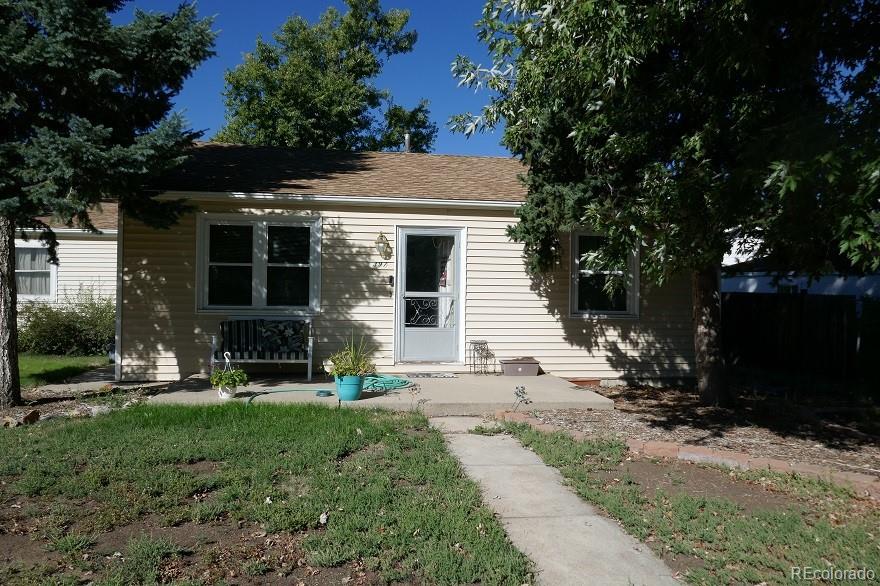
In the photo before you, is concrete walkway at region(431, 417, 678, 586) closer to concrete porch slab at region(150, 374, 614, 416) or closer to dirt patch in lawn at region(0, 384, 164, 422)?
concrete porch slab at region(150, 374, 614, 416)

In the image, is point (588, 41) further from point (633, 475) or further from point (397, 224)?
point (397, 224)

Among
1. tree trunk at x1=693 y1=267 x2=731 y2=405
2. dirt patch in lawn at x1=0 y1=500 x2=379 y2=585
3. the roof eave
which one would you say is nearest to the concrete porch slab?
tree trunk at x1=693 y1=267 x2=731 y2=405

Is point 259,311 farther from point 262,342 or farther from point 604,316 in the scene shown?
point 604,316

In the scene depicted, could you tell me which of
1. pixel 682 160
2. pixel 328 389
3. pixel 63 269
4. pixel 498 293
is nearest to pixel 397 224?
pixel 498 293

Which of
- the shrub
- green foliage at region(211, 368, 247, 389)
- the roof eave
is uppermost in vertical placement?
the roof eave

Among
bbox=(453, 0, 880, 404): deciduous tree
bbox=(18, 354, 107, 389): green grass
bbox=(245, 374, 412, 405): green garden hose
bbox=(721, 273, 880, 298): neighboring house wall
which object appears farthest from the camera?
bbox=(721, 273, 880, 298): neighboring house wall

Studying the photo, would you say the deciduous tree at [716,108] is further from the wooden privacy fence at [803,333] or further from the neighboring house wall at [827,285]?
the neighboring house wall at [827,285]

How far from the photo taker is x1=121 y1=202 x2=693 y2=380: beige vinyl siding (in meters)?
10.4

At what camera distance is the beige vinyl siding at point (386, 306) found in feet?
34.0

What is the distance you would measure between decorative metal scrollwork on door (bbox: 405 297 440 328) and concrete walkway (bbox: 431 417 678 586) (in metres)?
4.44

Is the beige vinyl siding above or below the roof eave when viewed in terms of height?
below

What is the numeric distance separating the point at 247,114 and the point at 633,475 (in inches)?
906

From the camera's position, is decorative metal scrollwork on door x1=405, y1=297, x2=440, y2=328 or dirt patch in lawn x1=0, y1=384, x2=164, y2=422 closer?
dirt patch in lawn x1=0, y1=384, x2=164, y2=422

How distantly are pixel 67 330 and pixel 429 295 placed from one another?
8.55 meters
